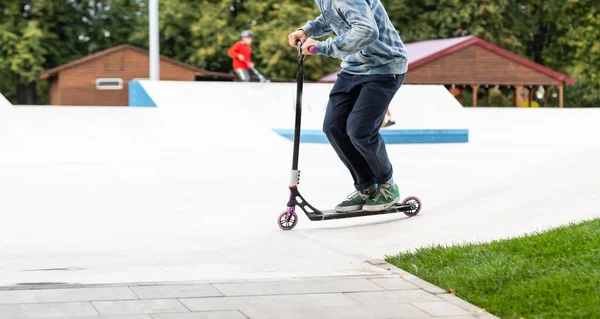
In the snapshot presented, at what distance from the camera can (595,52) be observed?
4822cm

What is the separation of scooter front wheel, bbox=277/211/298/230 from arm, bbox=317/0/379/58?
121 cm

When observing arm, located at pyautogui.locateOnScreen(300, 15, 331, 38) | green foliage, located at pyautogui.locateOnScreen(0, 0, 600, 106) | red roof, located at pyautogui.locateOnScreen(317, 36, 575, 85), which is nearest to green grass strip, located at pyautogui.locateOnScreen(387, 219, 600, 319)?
arm, located at pyautogui.locateOnScreen(300, 15, 331, 38)

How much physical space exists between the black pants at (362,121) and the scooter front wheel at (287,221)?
0.58m

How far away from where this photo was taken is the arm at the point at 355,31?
6.18 metres

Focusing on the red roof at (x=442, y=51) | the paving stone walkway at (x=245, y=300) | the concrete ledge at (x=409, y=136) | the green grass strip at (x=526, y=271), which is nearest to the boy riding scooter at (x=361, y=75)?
the green grass strip at (x=526, y=271)

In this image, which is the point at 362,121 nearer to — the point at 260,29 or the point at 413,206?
the point at 413,206

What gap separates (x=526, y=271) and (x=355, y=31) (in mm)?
2164

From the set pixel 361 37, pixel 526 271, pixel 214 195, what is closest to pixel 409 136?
pixel 214 195

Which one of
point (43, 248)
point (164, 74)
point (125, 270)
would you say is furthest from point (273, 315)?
point (164, 74)

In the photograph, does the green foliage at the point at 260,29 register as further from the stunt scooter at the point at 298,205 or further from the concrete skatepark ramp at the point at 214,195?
the stunt scooter at the point at 298,205

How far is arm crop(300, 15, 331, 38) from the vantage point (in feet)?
22.2

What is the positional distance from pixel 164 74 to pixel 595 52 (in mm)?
22839

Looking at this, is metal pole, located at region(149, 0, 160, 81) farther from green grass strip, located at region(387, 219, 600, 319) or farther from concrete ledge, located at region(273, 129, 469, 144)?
green grass strip, located at region(387, 219, 600, 319)

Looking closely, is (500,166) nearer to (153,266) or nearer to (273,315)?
(153,266)
